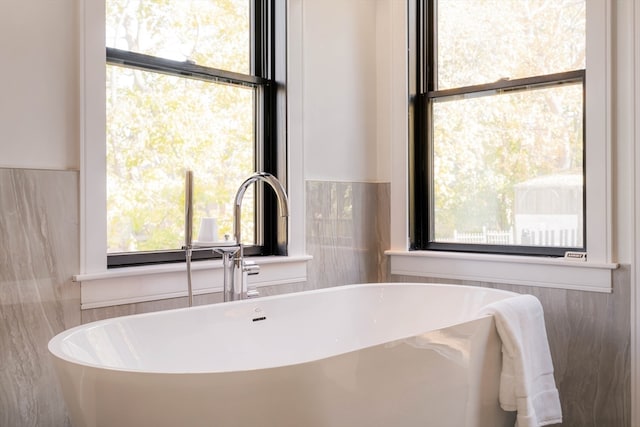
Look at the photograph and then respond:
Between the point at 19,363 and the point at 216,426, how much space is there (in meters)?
0.90

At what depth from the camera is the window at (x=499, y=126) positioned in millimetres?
2621

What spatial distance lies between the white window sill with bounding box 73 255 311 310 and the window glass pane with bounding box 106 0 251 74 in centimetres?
87

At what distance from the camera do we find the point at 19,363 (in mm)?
1809

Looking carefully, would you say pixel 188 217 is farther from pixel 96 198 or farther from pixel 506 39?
pixel 506 39

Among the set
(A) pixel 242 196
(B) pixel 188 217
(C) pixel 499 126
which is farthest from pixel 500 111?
(B) pixel 188 217

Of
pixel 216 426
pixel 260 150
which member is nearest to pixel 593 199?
pixel 260 150

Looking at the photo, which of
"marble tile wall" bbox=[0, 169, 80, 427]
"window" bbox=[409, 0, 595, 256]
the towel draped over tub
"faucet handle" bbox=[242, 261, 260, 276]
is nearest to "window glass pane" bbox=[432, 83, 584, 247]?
"window" bbox=[409, 0, 595, 256]

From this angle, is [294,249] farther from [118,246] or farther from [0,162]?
[0,162]

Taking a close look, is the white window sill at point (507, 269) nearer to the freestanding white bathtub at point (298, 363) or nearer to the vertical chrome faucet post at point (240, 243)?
the freestanding white bathtub at point (298, 363)

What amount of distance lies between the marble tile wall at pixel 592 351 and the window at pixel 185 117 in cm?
130

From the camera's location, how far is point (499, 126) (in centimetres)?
286

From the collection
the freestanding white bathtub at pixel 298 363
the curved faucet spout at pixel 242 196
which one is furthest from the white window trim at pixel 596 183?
the curved faucet spout at pixel 242 196

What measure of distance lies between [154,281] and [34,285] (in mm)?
432

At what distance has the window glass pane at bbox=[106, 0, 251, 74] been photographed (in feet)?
7.39
